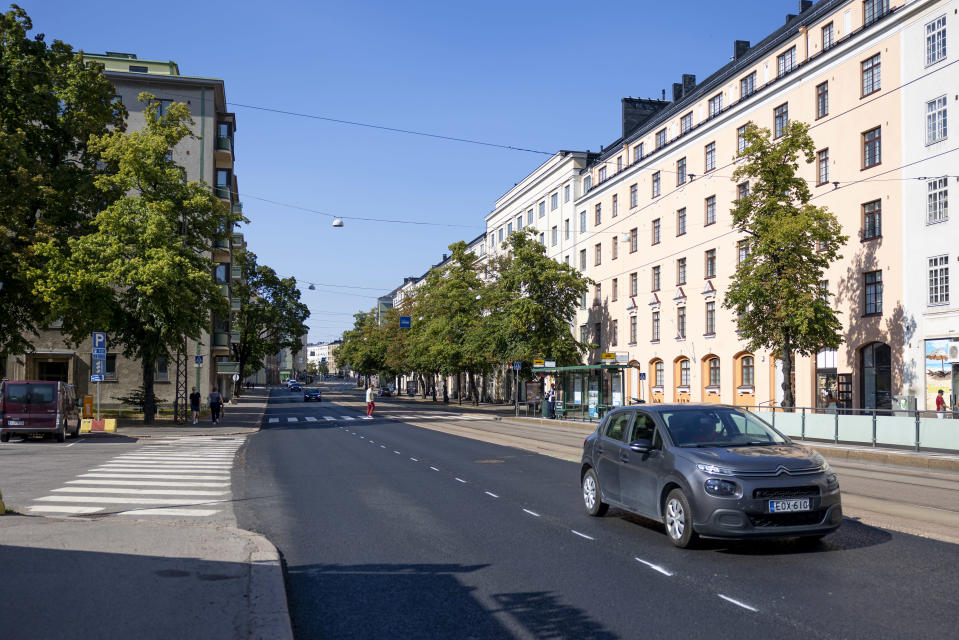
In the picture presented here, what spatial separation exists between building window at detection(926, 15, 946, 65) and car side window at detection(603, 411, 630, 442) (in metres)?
24.5

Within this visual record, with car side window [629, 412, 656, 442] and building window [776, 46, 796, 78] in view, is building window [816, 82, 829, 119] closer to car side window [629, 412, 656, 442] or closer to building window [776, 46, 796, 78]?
building window [776, 46, 796, 78]

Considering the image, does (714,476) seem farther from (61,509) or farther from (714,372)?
(714,372)

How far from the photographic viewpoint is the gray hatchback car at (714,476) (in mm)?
7910

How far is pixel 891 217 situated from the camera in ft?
100

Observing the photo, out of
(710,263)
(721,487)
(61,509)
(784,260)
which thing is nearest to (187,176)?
(710,263)

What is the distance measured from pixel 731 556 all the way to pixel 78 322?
31.7 meters

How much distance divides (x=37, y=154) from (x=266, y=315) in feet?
159

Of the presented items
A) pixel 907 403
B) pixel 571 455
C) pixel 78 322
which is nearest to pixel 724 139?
pixel 907 403

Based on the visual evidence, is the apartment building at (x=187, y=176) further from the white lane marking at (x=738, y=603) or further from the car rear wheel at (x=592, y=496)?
the white lane marking at (x=738, y=603)

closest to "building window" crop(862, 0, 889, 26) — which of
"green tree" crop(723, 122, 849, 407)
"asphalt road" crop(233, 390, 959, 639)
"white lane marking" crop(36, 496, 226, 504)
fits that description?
"green tree" crop(723, 122, 849, 407)

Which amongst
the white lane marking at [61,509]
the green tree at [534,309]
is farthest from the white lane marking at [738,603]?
the green tree at [534,309]

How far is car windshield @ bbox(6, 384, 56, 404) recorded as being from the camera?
2489 centimetres

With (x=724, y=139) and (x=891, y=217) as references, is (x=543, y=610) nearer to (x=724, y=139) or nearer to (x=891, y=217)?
(x=891, y=217)

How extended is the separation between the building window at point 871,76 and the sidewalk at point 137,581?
30.5 metres
